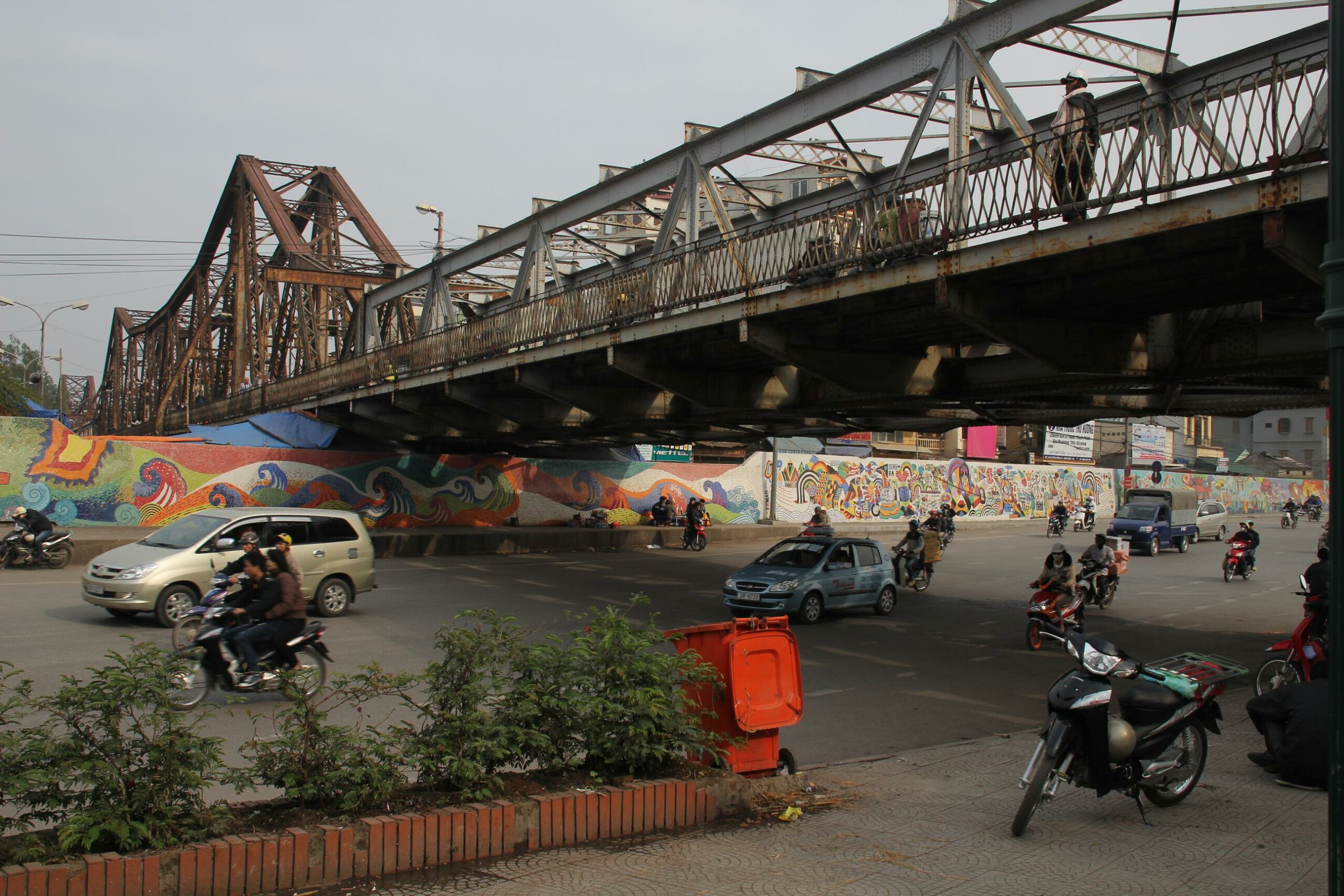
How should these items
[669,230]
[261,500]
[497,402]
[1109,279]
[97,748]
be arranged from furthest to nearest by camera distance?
[261,500] → [497,402] → [669,230] → [1109,279] → [97,748]

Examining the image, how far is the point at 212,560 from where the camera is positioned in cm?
1492

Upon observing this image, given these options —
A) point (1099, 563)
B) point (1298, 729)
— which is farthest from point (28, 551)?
point (1298, 729)

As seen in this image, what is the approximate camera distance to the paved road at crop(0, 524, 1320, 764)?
10.7m

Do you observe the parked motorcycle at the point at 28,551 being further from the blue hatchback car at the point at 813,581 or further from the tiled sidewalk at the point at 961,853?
the tiled sidewalk at the point at 961,853

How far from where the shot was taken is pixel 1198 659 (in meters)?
7.35

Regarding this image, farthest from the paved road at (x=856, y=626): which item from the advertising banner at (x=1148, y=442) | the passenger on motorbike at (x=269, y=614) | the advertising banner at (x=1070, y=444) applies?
the advertising banner at (x=1148, y=442)

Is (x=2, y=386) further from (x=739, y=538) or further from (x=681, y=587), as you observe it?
(x=681, y=587)

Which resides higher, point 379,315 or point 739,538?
point 379,315

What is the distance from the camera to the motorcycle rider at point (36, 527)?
21.5m

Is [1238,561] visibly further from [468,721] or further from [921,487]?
[468,721]

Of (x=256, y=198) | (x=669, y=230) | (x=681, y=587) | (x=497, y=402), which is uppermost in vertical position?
(x=256, y=198)

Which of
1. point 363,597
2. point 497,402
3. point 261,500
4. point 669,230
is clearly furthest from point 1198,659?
point 261,500

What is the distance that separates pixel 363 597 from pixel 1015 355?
480 inches

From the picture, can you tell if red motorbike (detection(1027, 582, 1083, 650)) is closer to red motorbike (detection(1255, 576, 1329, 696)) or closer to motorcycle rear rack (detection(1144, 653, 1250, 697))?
red motorbike (detection(1255, 576, 1329, 696))
